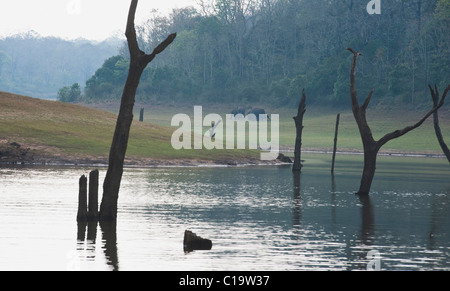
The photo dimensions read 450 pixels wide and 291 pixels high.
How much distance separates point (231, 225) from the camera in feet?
101

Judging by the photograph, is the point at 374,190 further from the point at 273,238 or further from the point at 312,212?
the point at 273,238

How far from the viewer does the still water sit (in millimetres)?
22406

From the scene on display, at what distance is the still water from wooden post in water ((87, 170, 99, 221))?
0.90m

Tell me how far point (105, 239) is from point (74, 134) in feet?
162

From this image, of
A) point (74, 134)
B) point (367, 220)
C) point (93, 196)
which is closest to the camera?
point (93, 196)

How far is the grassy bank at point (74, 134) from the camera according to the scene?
67750 millimetres

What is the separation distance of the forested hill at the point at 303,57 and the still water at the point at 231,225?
8999cm

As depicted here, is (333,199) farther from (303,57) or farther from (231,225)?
(303,57)

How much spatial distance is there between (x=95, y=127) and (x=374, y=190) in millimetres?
37356

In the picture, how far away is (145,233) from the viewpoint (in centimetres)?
2772
